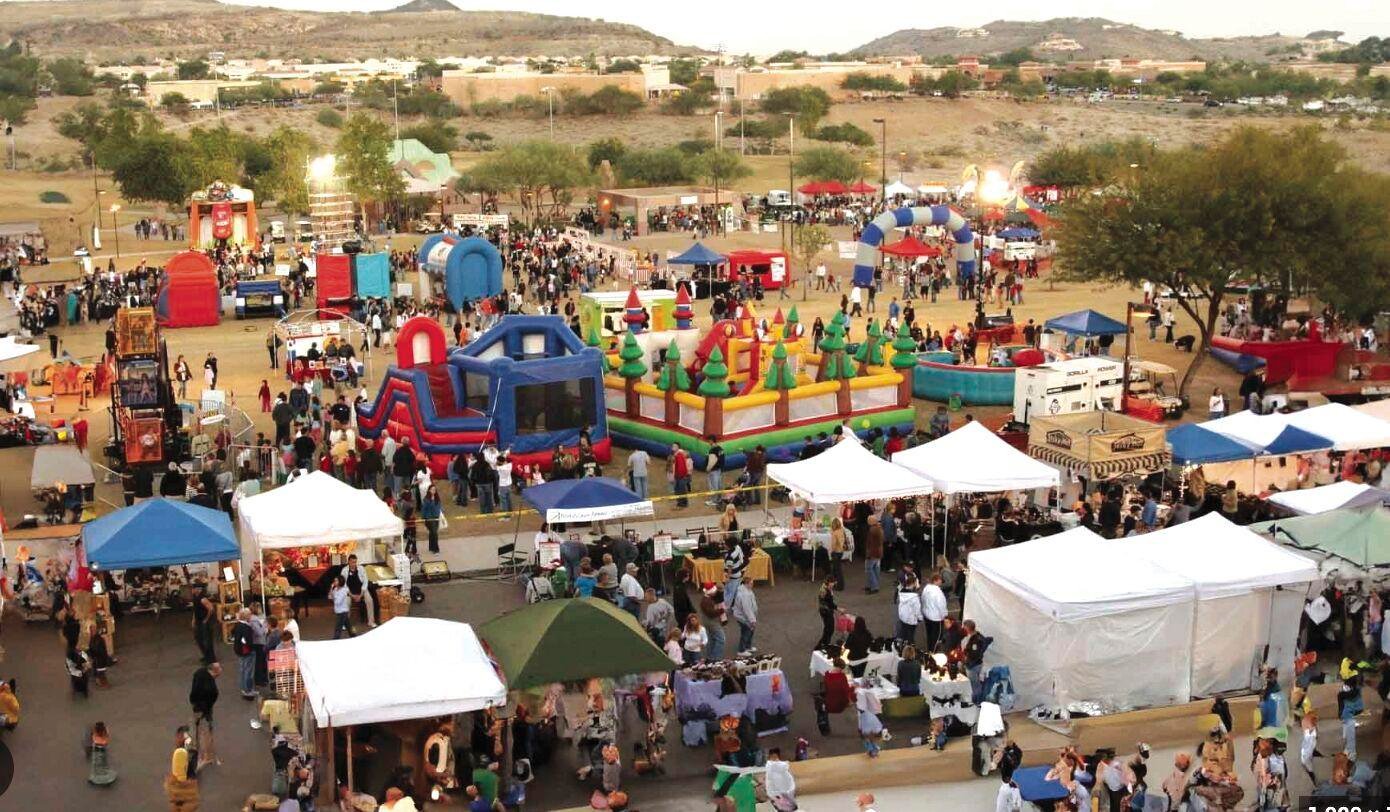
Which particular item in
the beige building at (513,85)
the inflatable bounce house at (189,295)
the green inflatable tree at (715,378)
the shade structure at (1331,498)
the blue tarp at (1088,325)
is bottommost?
the inflatable bounce house at (189,295)

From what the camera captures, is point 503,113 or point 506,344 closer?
point 506,344

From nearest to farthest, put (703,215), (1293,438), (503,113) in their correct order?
1. (1293,438)
2. (703,215)
3. (503,113)

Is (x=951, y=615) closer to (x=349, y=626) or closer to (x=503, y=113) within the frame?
(x=349, y=626)

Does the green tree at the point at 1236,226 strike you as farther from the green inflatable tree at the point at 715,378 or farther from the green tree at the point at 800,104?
the green tree at the point at 800,104

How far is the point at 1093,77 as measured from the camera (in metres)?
179

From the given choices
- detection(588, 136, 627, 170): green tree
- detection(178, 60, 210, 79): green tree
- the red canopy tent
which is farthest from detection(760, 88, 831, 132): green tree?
detection(178, 60, 210, 79): green tree

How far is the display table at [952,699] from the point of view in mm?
15016

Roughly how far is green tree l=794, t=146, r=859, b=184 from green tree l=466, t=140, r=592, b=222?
13.6 m

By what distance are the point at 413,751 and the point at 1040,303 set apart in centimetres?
3418

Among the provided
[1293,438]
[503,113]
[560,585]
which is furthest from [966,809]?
[503,113]

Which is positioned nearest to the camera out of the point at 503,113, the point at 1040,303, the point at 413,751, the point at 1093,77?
the point at 413,751

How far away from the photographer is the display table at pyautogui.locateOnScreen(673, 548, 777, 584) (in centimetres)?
1919

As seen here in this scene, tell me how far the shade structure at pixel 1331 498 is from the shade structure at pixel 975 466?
2865mm

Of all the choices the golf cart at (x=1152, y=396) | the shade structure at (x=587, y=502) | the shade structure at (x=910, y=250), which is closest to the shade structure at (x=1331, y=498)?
the golf cart at (x=1152, y=396)
